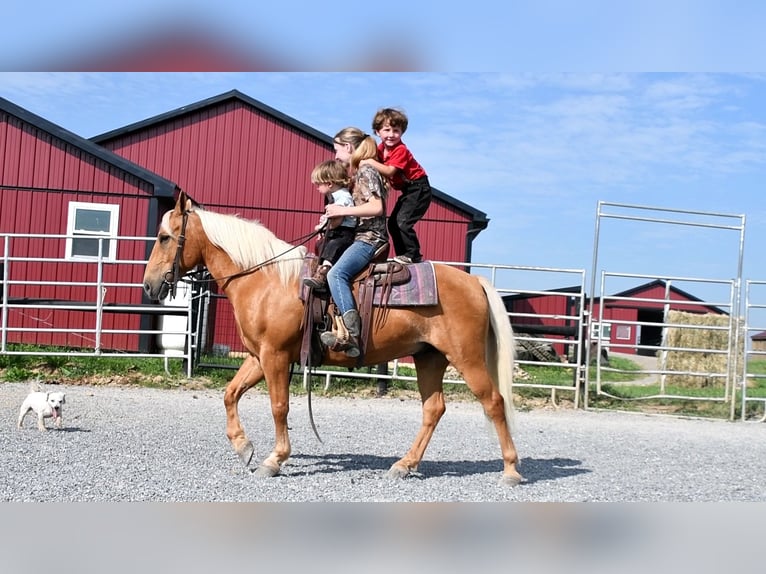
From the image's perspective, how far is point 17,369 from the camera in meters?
11.0

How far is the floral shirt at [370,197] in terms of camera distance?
544cm

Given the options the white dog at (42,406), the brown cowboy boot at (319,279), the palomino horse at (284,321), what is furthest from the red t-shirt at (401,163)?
the white dog at (42,406)

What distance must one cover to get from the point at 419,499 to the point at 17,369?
827 centimetres

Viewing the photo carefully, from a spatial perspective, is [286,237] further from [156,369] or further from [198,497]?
[198,497]

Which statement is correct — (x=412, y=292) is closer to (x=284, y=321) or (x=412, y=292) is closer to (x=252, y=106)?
(x=284, y=321)

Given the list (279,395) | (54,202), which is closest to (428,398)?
(279,395)

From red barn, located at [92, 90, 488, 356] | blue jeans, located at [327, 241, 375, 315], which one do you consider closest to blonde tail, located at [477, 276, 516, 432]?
blue jeans, located at [327, 241, 375, 315]

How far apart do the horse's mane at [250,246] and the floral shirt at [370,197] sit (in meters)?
0.52

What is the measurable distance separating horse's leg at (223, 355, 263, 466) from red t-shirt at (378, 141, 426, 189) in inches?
68.8

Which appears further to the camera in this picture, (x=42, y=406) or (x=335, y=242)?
(x=42, y=406)

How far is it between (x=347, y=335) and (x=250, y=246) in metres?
1.02

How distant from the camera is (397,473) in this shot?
18.4 ft

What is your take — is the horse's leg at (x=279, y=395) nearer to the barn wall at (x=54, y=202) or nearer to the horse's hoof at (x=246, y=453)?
the horse's hoof at (x=246, y=453)

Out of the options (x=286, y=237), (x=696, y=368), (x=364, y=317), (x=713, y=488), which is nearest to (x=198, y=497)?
(x=364, y=317)
